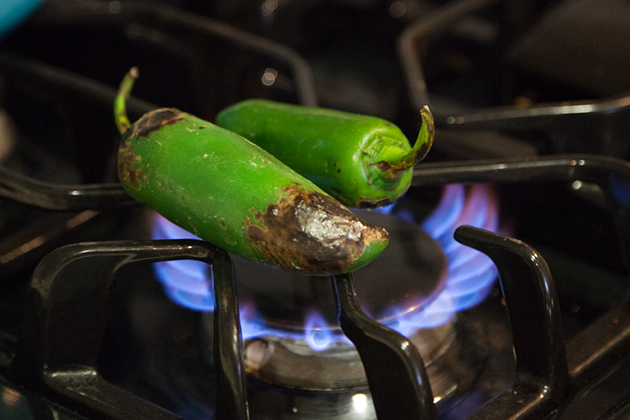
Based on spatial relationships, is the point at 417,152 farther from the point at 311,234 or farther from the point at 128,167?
the point at 128,167

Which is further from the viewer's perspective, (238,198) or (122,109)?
(122,109)

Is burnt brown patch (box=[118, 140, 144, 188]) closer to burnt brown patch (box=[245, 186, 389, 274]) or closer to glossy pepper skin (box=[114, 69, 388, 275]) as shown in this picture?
glossy pepper skin (box=[114, 69, 388, 275])

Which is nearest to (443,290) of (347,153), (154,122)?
(347,153)

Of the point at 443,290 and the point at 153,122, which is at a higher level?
the point at 153,122

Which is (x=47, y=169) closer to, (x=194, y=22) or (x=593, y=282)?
(x=194, y=22)

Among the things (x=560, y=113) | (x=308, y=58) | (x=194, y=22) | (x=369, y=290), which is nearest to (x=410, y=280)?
(x=369, y=290)

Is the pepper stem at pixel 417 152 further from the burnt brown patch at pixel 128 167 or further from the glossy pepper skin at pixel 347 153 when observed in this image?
the burnt brown patch at pixel 128 167

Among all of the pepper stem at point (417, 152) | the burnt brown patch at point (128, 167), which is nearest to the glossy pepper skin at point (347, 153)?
the pepper stem at point (417, 152)
